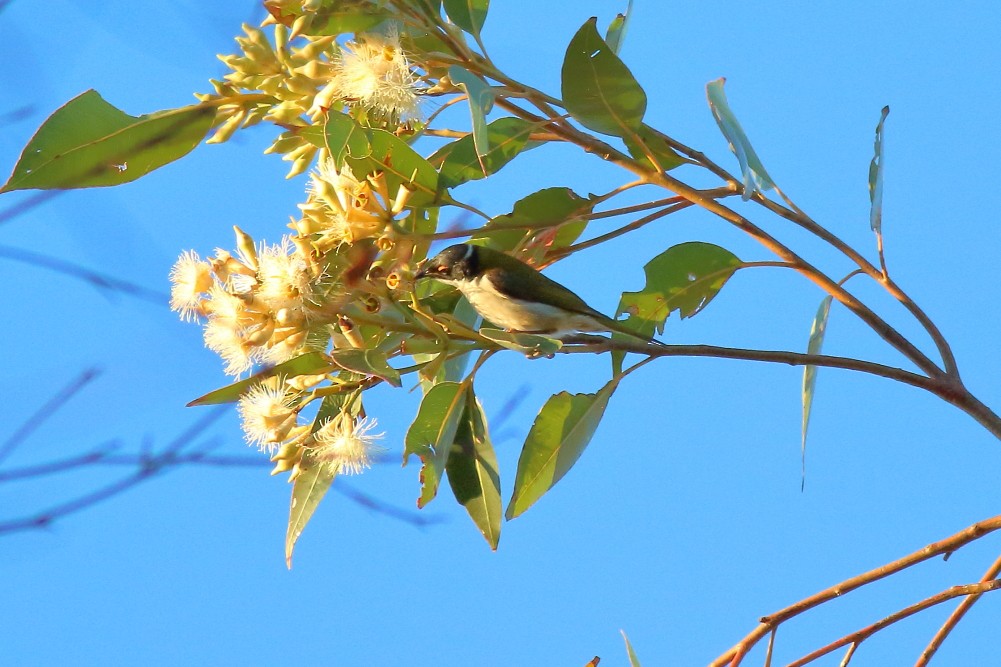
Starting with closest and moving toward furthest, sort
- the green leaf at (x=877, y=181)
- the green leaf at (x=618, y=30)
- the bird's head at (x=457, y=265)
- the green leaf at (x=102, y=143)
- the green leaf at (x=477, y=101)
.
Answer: the green leaf at (x=477, y=101) → the green leaf at (x=102, y=143) → the bird's head at (x=457, y=265) → the green leaf at (x=877, y=181) → the green leaf at (x=618, y=30)

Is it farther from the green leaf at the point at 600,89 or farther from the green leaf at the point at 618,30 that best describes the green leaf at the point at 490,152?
the green leaf at the point at 618,30

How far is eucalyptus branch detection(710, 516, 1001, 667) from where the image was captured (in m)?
1.79

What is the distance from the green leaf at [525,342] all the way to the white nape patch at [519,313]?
33 cm

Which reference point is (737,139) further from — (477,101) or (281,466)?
(281,466)

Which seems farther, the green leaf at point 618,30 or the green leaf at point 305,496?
the green leaf at point 618,30

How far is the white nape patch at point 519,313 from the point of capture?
2162 mm

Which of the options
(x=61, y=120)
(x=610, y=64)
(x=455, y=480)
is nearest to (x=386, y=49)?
(x=610, y=64)

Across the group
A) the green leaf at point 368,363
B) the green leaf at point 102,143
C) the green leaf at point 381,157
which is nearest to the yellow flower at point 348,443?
the green leaf at point 368,363

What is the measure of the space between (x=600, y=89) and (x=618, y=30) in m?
0.55

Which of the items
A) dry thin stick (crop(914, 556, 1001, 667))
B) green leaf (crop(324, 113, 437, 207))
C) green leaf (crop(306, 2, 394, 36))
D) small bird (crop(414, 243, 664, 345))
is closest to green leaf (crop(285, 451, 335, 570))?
small bird (crop(414, 243, 664, 345))

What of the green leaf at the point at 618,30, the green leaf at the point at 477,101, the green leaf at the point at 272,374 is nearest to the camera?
the green leaf at the point at 477,101

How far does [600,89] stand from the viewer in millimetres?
1979

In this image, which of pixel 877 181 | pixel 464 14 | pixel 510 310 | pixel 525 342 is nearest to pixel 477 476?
pixel 510 310

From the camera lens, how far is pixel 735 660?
70.3 inches
